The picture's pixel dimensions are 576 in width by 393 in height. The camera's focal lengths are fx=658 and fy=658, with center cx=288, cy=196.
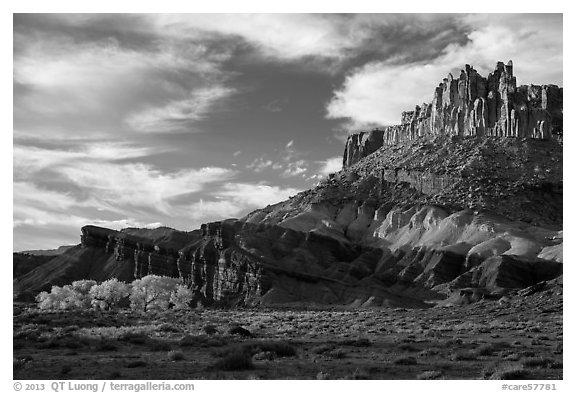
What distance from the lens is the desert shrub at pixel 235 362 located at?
27.5m

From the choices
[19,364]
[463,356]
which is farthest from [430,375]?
[19,364]

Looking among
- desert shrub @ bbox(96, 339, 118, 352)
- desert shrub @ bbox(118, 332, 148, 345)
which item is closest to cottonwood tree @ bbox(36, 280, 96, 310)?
desert shrub @ bbox(118, 332, 148, 345)

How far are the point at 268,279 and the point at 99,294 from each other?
2130 inches

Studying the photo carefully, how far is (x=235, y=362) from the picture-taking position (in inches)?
1086

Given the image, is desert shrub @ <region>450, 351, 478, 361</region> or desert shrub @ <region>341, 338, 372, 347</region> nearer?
desert shrub @ <region>450, 351, 478, 361</region>

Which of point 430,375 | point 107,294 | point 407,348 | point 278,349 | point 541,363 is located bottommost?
point 407,348

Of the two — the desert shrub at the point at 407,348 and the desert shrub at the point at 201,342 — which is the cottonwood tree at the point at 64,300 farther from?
the desert shrub at the point at 407,348

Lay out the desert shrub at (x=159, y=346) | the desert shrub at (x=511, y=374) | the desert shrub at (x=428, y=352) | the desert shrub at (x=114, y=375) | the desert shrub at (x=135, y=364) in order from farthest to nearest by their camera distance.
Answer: the desert shrub at (x=159, y=346) < the desert shrub at (x=428, y=352) < the desert shrub at (x=135, y=364) < the desert shrub at (x=114, y=375) < the desert shrub at (x=511, y=374)

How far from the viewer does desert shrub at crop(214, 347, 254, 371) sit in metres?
27.5

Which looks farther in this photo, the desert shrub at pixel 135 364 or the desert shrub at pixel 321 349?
the desert shrub at pixel 321 349

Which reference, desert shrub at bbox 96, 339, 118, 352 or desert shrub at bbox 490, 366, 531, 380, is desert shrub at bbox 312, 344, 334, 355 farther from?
desert shrub at bbox 96, 339, 118, 352

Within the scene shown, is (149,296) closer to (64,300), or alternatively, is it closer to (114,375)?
(64,300)

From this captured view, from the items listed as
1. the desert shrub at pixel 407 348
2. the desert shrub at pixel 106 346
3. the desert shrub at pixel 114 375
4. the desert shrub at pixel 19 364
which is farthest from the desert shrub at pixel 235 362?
the desert shrub at pixel 407 348
